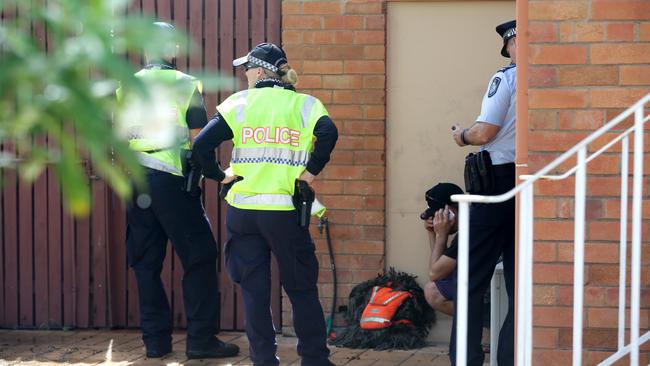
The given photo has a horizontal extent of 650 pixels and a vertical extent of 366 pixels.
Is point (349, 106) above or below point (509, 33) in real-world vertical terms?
below

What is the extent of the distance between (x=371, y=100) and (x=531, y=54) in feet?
7.58

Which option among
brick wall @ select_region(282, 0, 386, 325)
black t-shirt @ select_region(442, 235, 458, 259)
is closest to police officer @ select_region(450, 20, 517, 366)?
black t-shirt @ select_region(442, 235, 458, 259)

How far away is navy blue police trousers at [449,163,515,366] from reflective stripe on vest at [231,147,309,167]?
0.92 metres

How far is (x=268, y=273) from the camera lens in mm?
5531

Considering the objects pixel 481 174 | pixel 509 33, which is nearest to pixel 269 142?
pixel 481 174

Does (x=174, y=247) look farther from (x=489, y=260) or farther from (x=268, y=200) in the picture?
(x=489, y=260)

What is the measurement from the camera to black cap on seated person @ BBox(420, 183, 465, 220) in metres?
6.07

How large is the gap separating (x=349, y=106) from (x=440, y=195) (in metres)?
0.90

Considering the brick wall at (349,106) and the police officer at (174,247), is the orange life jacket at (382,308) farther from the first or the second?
the police officer at (174,247)

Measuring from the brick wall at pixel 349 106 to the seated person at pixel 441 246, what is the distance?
0.49 meters

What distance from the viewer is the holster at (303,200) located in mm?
5438

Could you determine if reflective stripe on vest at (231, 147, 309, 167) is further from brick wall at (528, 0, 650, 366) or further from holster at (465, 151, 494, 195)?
brick wall at (528, 0, 650, 366)

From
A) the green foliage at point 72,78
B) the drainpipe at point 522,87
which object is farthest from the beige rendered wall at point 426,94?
the green foliage at point 72,78

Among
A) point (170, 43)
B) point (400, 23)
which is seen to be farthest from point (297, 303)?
point (170, 43)
